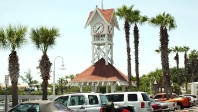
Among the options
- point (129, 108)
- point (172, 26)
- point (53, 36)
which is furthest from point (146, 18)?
point (129, 108)

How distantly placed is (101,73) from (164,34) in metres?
9.12

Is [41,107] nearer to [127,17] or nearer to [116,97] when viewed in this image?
[116,97]

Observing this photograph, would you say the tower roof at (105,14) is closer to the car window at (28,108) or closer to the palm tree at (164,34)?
the palm tree at (164,34)

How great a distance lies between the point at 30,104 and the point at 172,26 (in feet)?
116

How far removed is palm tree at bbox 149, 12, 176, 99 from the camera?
4406 cm

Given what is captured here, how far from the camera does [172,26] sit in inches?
1816

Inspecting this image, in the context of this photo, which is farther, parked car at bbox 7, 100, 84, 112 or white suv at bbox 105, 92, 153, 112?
white suv at bbox 105, 92, 153, 112

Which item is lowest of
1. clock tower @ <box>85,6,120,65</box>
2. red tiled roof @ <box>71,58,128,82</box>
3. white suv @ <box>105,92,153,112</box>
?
white suv @ <box>105,92,153,112</box>

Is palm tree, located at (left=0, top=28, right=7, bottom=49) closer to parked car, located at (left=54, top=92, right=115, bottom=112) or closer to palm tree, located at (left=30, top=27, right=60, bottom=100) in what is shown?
palm tree, located at (left=30, top=27, right=60, bottom=100)

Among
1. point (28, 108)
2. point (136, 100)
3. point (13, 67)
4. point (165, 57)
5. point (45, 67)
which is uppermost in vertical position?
point (165, 57)

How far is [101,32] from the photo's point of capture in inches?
1848

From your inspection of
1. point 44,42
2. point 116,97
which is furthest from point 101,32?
point 116,97

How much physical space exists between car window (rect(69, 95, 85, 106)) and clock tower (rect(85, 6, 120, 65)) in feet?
95.6

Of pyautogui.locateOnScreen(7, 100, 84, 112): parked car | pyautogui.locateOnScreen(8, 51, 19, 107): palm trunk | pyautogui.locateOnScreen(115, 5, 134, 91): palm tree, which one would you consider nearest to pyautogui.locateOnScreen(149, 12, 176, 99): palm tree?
pyautogui.locateOnScreen(115, 5, 134, 91): palm tree
